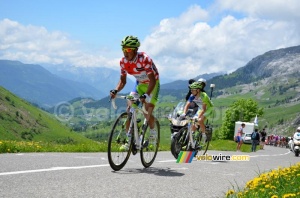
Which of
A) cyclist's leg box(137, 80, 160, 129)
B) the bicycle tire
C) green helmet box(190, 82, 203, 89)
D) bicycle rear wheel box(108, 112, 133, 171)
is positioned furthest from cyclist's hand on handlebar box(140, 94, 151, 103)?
green helmet box(190, 82, 203, 89)

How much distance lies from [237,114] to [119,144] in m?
91.4

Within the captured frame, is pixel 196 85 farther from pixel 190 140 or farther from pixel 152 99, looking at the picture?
pixel 152 99

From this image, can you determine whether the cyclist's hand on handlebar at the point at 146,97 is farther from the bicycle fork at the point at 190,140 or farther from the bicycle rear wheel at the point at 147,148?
the bicycle fork at the point at 190,140

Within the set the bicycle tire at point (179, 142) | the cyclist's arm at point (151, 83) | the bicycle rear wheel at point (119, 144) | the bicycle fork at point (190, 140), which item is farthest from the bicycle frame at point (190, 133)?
the bicycle rear wheel at point (119, 144)

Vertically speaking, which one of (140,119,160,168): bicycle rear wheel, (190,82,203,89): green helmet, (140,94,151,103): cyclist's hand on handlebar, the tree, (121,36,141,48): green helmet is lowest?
(140,119,160,168): bicycle rear wheel

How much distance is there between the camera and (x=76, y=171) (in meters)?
7.05

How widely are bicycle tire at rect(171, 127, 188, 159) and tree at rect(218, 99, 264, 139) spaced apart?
83.7 m

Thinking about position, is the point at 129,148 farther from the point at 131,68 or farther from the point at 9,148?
the point at 9,148

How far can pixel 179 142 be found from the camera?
473 inches

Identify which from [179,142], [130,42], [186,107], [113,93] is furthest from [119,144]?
[186,107]

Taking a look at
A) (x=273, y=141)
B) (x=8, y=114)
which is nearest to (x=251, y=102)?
(x=273, y=141)

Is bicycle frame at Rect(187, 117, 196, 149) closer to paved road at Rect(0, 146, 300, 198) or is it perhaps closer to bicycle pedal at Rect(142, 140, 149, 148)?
bicycle pedal at Rect(142, 140, 149, 148)

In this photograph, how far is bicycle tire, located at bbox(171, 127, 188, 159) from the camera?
1180 centimetres

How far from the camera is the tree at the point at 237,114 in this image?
94.0m
